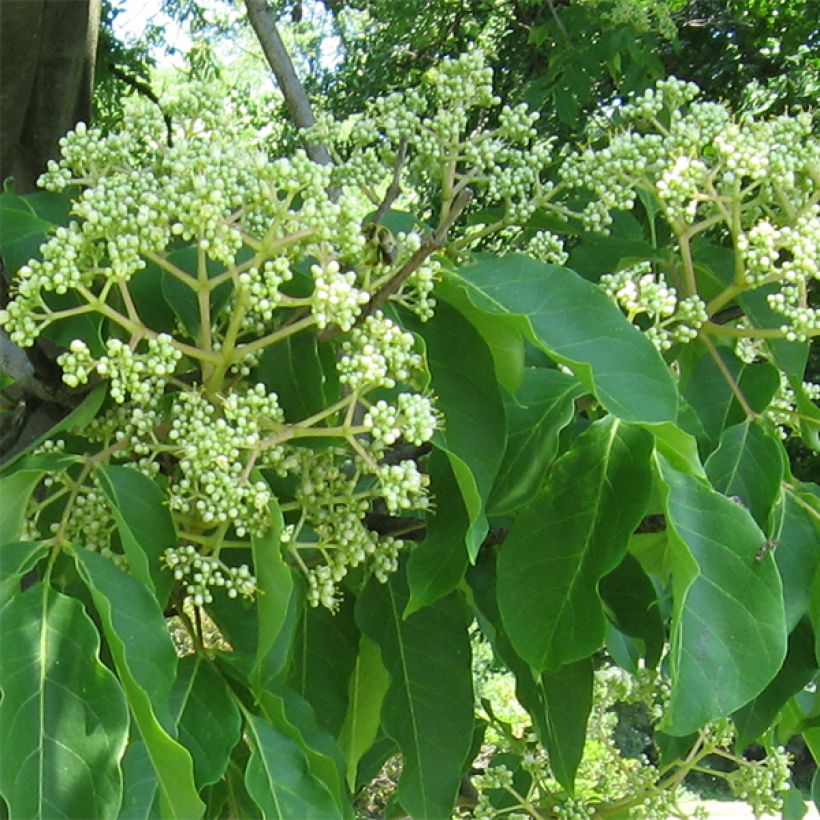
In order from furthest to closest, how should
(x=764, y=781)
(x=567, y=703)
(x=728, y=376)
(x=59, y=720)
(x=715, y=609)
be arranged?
(x=764, y=781)
(x=567, y=703)
(x=728, y=376)
(x=715, y=609)
(x=59, y=720)

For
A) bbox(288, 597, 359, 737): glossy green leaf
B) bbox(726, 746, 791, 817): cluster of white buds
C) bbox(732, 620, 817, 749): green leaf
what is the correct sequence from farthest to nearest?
bbox(726, 746, 791, 817): cluster of white buds, bbox(288, 597, 359, 737): glossy green leaf, bbox(732, 620, 817, 749): green leaf

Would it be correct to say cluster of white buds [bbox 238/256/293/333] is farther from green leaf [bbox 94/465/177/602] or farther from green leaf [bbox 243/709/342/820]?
green leaf [bbox 243/709/342/820]

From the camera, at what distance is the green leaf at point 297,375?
1067mm

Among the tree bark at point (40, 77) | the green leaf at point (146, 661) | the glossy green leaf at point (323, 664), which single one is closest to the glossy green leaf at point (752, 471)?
the glossy green leaf at point (323, 664)

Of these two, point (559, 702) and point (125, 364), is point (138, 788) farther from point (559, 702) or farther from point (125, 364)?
point (559, 702)

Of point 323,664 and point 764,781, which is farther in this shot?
point 764,781

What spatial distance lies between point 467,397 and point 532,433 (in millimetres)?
81

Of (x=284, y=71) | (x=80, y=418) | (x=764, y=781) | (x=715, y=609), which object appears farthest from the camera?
(x=284, y=71)

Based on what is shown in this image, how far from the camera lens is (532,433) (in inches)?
43.4

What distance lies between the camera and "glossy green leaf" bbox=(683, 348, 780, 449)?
1.25 metres

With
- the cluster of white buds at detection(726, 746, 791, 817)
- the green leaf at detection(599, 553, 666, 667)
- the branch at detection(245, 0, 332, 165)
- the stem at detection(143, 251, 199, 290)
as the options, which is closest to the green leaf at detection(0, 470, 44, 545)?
the stem at detection(143, 251, 199, 290)

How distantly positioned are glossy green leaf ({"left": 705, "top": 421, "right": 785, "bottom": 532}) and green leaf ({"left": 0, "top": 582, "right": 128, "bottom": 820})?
60cm

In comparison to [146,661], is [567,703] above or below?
below

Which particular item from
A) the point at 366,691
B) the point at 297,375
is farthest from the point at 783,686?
the point at 297,375
